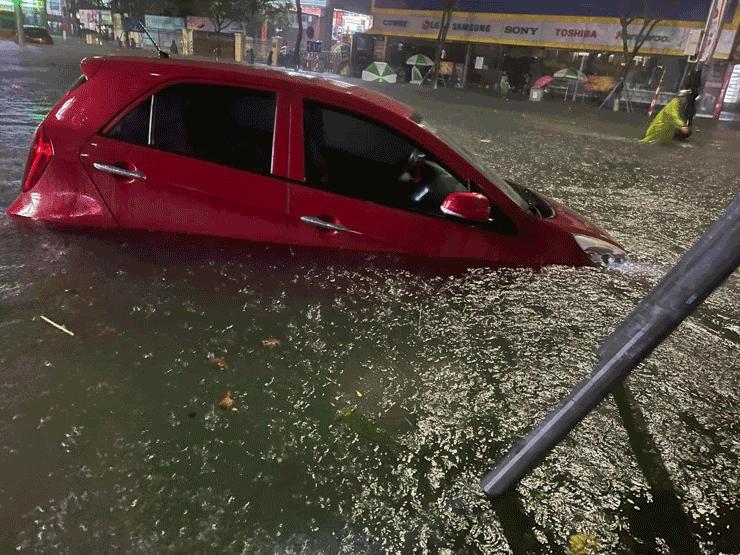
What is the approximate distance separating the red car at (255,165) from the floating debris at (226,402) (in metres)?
1.58

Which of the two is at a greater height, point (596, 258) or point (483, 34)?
point (483, 34)

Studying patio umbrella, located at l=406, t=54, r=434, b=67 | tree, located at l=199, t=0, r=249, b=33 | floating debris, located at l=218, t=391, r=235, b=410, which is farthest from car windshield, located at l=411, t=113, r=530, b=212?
tree, located at l=199, t=0, r=249, b=33

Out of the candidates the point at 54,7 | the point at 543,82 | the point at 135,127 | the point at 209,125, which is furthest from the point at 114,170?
the point at 54,7

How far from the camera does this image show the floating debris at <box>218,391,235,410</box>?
2662 mm

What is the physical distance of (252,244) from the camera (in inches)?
162

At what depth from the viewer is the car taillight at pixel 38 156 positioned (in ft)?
12.5

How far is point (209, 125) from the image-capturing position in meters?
3.84

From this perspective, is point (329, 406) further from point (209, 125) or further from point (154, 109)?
point (154, 109)

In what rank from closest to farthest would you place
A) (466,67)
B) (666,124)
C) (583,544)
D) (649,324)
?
(649,324)
(583,544)
(666,124)
(466,67)

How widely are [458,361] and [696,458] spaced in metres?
1.29

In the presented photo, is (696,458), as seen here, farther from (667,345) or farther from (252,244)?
(252,244)

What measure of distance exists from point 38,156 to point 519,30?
31.8m

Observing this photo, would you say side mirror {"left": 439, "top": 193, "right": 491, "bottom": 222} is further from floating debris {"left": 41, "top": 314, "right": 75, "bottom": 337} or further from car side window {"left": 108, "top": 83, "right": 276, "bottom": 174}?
floating debris {"left": 41, "top": 314, "right": 75, "bottom": 337}

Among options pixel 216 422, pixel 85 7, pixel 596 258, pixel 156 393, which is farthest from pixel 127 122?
pixel 85 7
